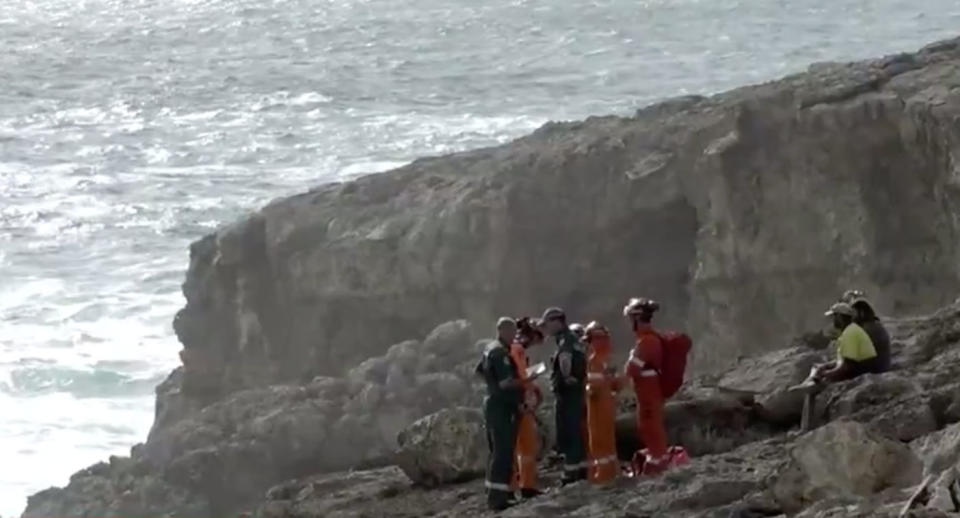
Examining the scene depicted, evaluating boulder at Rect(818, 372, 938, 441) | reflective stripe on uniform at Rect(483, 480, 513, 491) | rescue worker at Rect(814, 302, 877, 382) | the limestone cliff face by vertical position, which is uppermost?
the limestone cliff face

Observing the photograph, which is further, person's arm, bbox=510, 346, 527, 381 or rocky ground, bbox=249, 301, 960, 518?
person's arm, bbox=510, 346, 527, 381

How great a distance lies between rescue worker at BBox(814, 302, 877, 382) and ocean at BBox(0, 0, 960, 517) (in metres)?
18.2

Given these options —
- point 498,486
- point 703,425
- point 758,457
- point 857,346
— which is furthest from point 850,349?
point 498,486

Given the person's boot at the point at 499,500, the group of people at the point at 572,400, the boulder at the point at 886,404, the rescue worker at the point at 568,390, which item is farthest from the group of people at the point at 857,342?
the person's boot at the point at 499,500

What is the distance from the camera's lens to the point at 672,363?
15.6 meters

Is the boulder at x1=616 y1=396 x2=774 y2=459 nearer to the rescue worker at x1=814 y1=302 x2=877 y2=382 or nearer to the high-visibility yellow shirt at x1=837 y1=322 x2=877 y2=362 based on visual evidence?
the rescue worker at x1=814 y1=302 x2=877 y2=382

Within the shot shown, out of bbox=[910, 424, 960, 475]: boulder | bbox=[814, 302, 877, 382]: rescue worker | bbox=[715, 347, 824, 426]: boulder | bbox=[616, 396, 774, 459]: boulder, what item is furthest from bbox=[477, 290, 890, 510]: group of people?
bbox=[910, 424, 960, 475]: boulder

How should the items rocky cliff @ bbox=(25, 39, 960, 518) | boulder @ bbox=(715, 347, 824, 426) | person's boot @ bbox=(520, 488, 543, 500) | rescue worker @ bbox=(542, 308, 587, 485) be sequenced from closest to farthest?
rescue worker @ bbox=(542, 308, 587, 485) < person's boot @ bbox=(520, 488, 543, 500) < boulder @ bbox=(715, 347, 824, 426) < rocky cliff @ bbox=(25, 39, 960, 518)

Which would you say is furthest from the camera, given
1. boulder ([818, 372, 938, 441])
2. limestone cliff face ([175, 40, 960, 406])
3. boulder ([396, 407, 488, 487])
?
limestone cliff face ([175, 40, 960, 406])

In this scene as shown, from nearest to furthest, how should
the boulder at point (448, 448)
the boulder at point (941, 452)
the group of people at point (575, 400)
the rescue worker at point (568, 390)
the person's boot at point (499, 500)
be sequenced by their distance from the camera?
the boulder at point (941, 452)
the rescue worker at point (568, 390)
the group of people at point (575, 400)
the person's boot at point (499, 500)
the boulder at point (448, 448)

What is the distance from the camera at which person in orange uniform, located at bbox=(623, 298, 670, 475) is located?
50.8ft

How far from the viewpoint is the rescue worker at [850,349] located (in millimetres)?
16062

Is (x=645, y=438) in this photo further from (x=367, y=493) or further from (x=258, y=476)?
(x=258, y=476)

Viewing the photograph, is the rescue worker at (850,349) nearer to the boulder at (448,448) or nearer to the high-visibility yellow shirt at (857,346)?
the high-visibility yellow shirt at (857,346)
